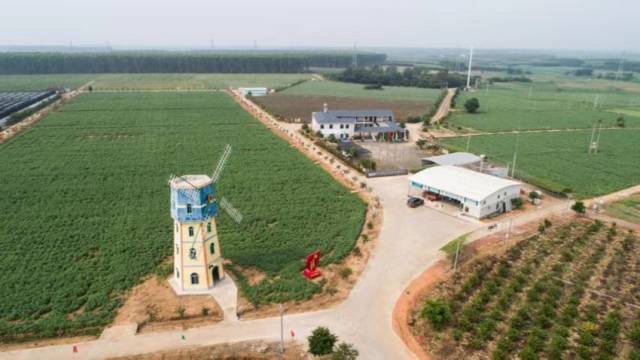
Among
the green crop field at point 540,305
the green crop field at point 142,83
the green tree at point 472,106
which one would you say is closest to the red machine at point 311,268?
the green crop field at point 540,305


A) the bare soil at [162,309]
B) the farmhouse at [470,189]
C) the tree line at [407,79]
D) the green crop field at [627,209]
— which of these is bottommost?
the bare soil at [162,309]

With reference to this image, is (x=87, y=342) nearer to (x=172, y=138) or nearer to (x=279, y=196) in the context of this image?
(x=279, y=196)

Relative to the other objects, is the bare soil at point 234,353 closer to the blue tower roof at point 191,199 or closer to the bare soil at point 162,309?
the bare soil at point 162,309

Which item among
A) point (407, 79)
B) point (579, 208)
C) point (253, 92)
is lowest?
point (579, 208)

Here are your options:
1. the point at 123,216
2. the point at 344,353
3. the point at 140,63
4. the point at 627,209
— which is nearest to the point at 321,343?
the point at 344,353

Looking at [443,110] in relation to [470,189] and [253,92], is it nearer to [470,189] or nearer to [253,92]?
[253,92]

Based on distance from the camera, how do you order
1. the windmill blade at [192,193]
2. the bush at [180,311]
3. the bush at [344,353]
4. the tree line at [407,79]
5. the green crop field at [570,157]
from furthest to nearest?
1. the tree line at [407,79]
2. the green crop field at [570,157]
3. the windmill blade at [192,193]
4. the bush at [180,311]
5. the bush at [344,353]

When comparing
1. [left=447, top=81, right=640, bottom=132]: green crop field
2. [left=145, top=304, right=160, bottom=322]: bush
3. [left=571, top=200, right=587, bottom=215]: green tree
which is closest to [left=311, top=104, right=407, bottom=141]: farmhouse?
[left=447, top=81, right=640, bottom=132]: green crop field
